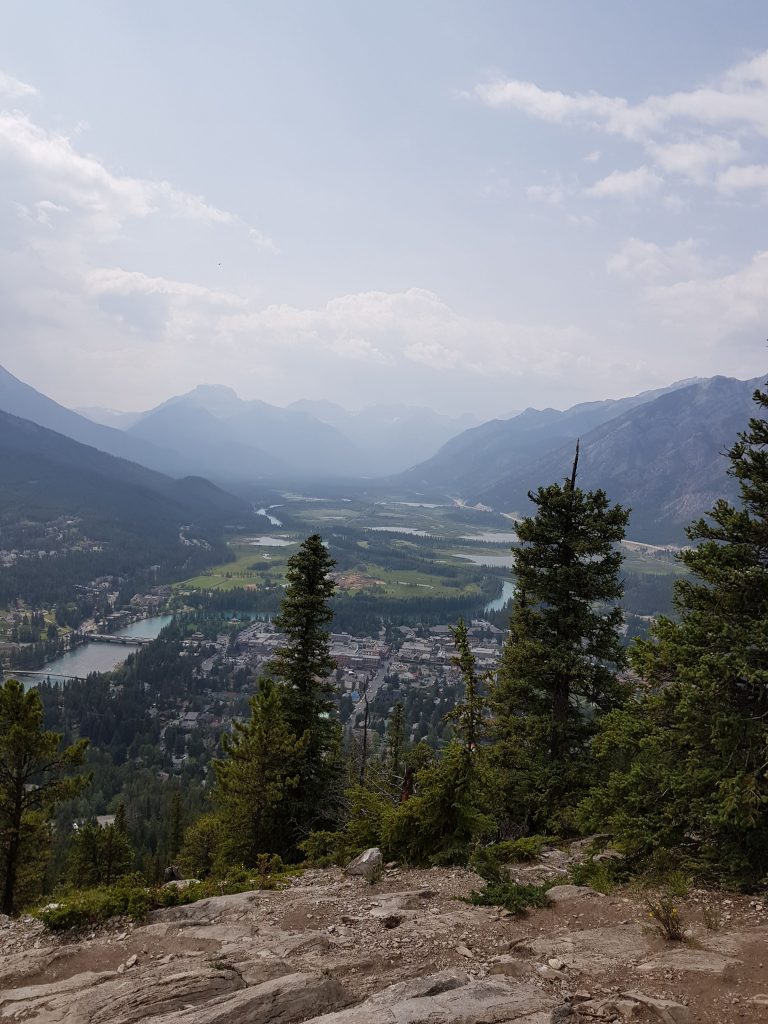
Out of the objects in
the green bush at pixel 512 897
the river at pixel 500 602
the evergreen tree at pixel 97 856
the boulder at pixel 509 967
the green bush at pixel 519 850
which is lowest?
the river at pixel 500 602

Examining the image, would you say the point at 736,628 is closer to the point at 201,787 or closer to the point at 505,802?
the point at 505,802

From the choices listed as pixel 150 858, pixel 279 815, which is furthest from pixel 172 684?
pixel 279 815

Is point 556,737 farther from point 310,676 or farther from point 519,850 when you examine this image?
point 310,676

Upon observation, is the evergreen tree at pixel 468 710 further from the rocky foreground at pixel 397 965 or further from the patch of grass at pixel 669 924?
the patch of grass at pixel 669 924

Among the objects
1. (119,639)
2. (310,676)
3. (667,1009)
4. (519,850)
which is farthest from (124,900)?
(119,639)

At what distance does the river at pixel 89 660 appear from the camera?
114062 mm

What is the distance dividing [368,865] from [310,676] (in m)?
9.43

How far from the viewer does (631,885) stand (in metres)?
10.6

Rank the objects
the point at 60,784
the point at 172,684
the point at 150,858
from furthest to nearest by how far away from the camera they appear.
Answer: the point at 172,684 → the point at 150,858 → the point at 60,784

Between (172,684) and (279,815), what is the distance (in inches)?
3759

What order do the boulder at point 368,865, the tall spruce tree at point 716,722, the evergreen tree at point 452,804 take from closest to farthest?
1. the tall spruce tree at point 716,722
2. the evergreen tree at point 452,804
3. the boulder at point 368,865

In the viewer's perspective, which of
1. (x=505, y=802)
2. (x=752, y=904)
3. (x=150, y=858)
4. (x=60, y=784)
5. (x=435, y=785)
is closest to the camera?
(x=752, y=904)

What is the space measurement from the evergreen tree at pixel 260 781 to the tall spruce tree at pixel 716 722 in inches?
439

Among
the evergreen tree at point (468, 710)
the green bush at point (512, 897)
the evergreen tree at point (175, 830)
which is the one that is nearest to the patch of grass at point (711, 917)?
the green bush at point (512, 897)
